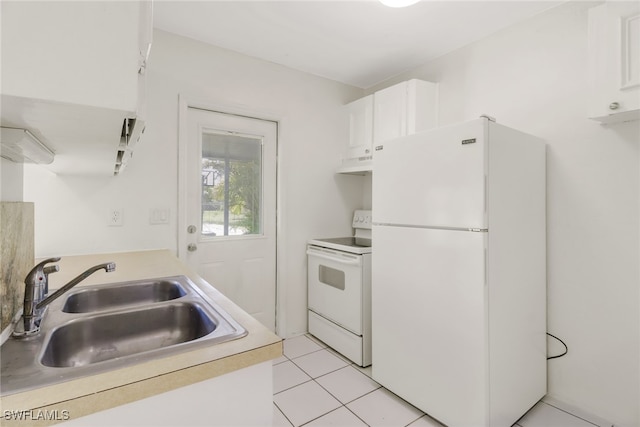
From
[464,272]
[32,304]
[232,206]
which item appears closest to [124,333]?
[32,304]

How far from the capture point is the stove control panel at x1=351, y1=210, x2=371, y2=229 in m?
3.04

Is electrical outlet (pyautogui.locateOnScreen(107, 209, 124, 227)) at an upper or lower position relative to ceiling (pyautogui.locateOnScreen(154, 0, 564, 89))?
lower

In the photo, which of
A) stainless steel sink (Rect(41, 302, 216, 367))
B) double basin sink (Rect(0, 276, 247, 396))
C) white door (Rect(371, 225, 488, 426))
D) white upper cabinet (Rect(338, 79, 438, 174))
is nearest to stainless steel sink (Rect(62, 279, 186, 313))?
double basin sink (Rect(0, 276, 247, 396))

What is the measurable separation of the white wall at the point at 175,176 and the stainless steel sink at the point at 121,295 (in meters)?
0.83

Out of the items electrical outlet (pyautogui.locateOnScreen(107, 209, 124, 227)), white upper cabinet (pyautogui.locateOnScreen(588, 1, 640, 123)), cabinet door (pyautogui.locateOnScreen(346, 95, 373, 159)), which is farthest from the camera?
cabinet door (pyautogui.locateOnScreen(346, 95, 373, 159))

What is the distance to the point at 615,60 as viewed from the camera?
1435 millimetres

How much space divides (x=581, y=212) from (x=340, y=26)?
1.91m

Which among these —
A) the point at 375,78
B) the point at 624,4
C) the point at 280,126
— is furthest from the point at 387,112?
the point at 624,4

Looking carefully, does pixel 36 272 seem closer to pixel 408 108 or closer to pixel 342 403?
pixel 342 403

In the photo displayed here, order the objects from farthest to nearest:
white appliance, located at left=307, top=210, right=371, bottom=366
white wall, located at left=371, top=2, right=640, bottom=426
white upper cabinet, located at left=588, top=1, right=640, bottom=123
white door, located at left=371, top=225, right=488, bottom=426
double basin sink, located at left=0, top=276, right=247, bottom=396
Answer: white appliance, located at left=307, top=210, right=371, bottom=366 < white wall, located at left=371, top=2, right=640, bottom=426 < white door, located at left=371, top=225, right=488, bottom=426 < white upper cabinet, located at left=588, top=1, right=640, bottom=123 < double basin sink, located at left=0, top=276, right=247, bottom=396

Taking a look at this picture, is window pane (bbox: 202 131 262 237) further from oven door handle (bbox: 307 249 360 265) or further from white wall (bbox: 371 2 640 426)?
white wall (bbox: 371 2 640 426)

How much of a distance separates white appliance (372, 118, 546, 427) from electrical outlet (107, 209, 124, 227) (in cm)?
173

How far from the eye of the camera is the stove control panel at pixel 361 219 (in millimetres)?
3037

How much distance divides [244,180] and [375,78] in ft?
5.26
